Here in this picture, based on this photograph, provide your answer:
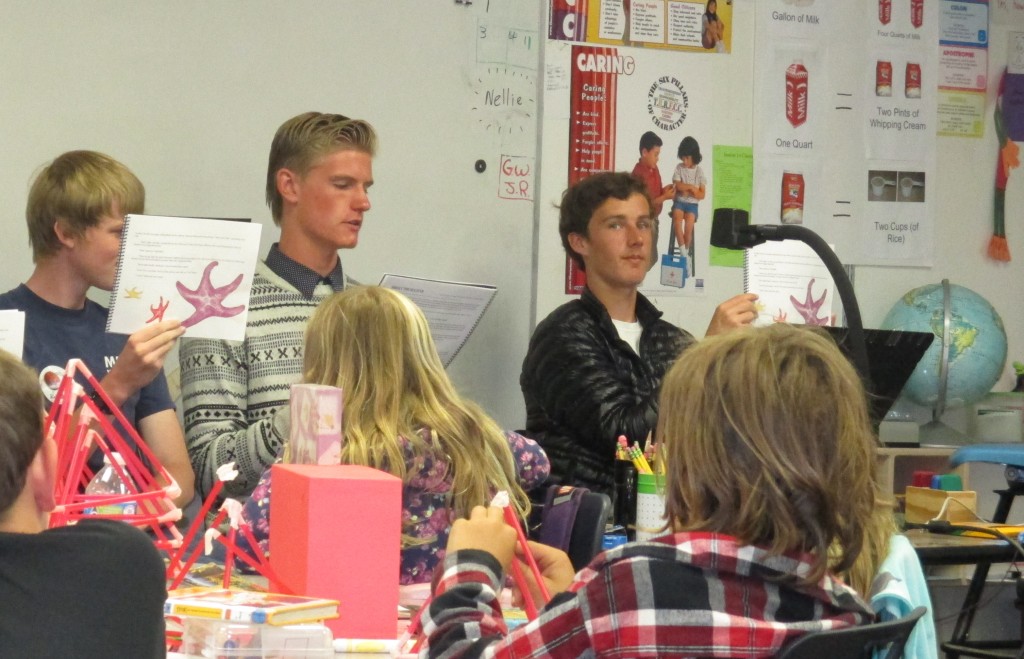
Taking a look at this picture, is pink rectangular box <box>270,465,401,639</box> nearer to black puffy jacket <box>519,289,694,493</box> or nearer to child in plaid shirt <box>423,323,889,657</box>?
child in plaid shirt <box>423,323,889,657</box>

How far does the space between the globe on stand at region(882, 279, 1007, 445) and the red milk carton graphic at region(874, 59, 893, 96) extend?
0.71 meters

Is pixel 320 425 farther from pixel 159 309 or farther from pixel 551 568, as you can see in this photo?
pixel 159 309

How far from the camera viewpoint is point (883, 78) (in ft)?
14.6

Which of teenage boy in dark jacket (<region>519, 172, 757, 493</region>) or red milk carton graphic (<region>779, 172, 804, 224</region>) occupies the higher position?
red milk carton graphic (<region>779, 172, 804, 224</region>)

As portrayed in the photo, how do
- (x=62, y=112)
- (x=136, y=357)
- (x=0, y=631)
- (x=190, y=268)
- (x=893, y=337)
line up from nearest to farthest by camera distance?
(x=0, y=631), (x=190, y=268), (x=136, y=357), (x=893, y=337), (x=62, y=112)

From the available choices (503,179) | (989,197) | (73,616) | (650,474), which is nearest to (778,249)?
(650,474)

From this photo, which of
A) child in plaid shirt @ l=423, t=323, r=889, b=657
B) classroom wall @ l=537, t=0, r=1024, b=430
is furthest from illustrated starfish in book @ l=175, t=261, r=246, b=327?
classroom wall @ l=537, t=0, r=1024, b=430

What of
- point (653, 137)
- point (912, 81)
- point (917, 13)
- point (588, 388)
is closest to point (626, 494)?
point (588, 388)

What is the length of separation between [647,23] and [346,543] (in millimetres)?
2956

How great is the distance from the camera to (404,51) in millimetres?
3848

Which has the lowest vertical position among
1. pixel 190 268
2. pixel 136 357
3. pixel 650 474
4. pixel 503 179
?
pixel 650 474

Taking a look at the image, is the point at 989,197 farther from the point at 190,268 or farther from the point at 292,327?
the point at 190,268

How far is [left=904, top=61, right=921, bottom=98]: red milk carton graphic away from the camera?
4.49 m

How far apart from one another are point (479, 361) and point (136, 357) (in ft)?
5.37
